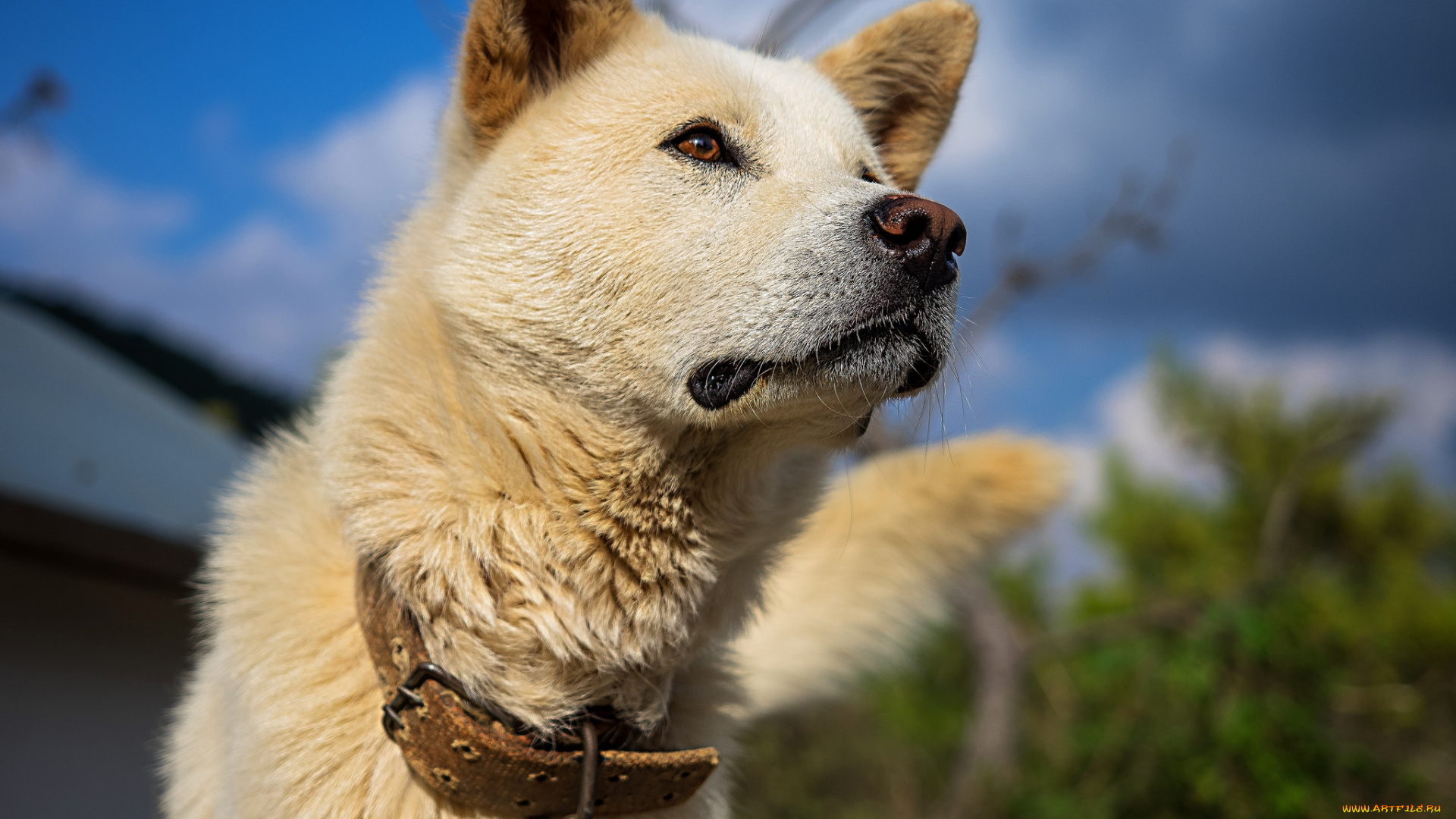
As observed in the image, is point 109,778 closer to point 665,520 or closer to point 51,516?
point 51,516

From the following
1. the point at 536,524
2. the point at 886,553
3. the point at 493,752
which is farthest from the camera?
the point at 886,553

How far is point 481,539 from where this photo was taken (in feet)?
5.31

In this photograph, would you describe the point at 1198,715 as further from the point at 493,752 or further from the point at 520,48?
the point at 520,48

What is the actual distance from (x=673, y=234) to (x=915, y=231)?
1.55 feet

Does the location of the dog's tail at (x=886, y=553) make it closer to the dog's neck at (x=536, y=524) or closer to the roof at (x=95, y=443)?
the dog's neck at (x=536, y=524)

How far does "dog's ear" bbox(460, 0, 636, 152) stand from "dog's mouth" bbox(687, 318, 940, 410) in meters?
0.82

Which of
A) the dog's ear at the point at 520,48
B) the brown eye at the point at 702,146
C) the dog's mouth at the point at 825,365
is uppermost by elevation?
the dog's ear at the point at 520,48

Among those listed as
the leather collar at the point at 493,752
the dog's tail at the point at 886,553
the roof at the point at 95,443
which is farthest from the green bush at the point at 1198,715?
the roof at the point at 95,443

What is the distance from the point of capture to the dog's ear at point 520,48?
1.85m

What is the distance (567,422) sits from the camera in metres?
1.74

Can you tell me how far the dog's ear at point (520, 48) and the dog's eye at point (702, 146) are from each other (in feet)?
1.39

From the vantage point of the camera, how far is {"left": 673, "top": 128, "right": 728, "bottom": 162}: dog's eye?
1.83 metres

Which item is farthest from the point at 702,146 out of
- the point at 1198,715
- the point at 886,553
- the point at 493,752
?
the point at 1198,715

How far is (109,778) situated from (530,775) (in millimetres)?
3477
